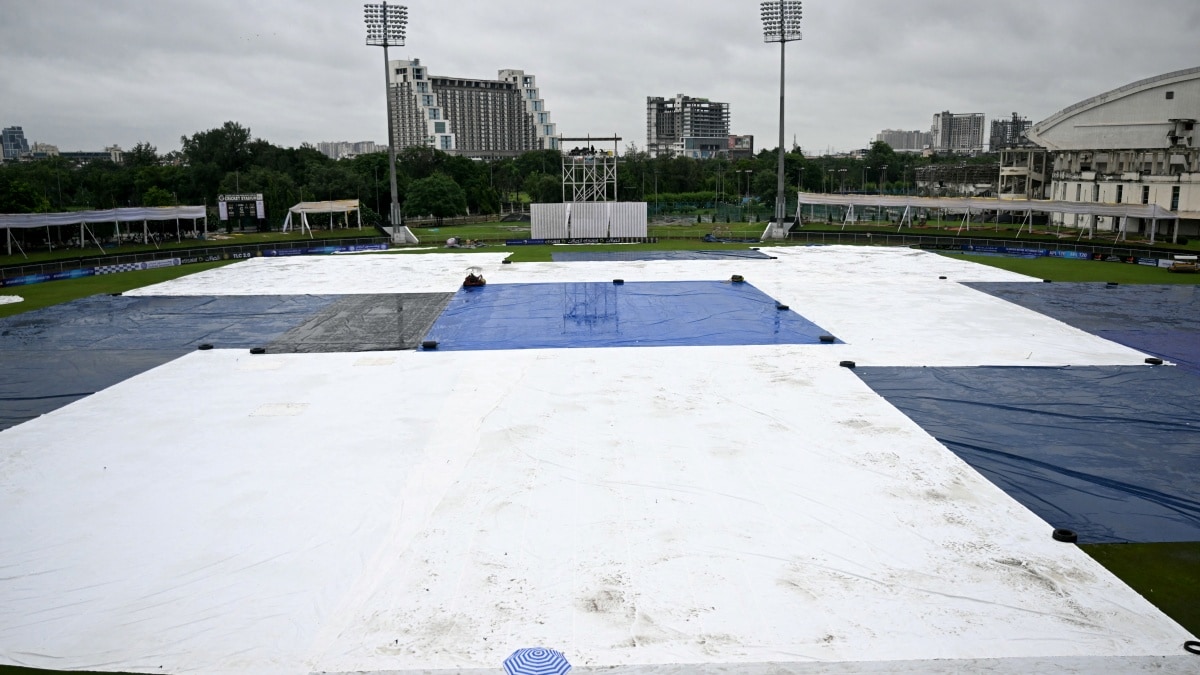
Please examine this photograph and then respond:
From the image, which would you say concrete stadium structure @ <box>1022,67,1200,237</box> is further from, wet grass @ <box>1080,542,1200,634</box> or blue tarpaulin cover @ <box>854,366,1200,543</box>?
wet grass @ <box>1080,542,1200,634</box>

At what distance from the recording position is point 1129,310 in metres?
27.6

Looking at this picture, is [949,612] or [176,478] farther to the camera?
[176,478]

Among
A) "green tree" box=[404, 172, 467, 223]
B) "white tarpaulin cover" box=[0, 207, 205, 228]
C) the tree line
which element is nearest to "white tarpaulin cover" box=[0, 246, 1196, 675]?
"white tarpaulin cover" box=[0, 207, 205, 228]

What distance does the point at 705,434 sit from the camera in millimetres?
14953

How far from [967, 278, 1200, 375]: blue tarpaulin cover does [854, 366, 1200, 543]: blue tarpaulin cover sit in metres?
3.17

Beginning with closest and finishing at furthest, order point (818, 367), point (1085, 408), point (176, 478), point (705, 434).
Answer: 1. point (176, 478)
2. point (705, 434)
3. point (1085, 408)
4. point (818, 367)

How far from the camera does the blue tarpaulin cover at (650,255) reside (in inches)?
1700

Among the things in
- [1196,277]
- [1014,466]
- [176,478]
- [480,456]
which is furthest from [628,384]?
[1196,277]

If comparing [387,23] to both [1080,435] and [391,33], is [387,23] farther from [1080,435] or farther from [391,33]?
[1080,435]

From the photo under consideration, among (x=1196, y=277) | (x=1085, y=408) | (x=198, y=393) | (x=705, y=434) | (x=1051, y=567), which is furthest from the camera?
(x=1196, y=277)

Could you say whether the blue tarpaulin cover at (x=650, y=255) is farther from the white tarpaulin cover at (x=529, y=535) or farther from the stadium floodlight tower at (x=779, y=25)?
the white tarpaulin cover at (x=529, y=535)

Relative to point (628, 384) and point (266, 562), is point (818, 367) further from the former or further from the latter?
point (266, 562)

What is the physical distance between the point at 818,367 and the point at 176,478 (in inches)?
547

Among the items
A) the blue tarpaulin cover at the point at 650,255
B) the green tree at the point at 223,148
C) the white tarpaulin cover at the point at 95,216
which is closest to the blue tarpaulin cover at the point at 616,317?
the blue tarpaulin cover at the point at 650,255
